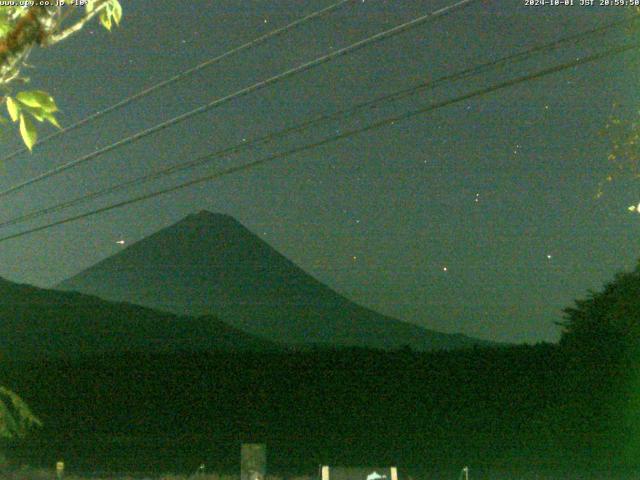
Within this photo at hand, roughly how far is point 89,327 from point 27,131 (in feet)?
169

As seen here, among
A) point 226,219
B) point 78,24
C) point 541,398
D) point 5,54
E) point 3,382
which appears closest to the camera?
point 5,54

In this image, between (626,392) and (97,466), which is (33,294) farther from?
(626,392)

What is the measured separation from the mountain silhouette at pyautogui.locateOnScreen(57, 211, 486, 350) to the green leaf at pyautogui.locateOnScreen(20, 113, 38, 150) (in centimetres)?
3978

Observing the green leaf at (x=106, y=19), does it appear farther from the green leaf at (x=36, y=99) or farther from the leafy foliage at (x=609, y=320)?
the leafy foliage at (x=609, y=320)

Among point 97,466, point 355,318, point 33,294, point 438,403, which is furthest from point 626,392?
point 33,294

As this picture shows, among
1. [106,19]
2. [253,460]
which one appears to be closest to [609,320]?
[253,460]

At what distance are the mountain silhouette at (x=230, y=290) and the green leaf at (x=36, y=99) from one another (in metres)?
39.8

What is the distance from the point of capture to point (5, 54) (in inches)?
148

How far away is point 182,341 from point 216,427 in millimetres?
33573

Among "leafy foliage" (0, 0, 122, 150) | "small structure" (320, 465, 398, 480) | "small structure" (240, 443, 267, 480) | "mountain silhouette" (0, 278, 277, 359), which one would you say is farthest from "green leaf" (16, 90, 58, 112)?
"mountain silhouette" (0, 278, 277, 359)

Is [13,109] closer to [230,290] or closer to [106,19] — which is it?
[106,19]

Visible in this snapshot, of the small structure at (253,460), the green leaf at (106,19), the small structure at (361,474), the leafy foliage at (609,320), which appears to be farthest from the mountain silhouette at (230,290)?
the green leaf at (106,19)

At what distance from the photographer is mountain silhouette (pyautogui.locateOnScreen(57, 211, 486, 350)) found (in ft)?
166

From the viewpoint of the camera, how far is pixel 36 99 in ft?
11.5
